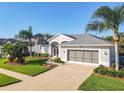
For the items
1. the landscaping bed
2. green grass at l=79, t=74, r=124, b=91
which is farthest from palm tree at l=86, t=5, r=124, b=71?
the landscaping bed

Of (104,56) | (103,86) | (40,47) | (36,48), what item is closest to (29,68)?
(104,56)

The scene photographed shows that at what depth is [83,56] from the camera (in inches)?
974

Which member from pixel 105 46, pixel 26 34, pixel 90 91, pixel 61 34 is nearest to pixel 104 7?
pixel 105 46

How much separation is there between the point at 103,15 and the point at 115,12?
131 centimetres

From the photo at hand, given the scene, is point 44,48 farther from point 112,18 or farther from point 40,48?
point 112,18

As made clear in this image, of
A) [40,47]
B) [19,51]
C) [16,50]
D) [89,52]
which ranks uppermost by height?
[40,47]

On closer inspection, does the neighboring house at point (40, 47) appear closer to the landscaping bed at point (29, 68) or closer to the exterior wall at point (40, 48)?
the exterior wall at point (40, 48)

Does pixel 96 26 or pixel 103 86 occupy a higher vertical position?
pixel 96 26

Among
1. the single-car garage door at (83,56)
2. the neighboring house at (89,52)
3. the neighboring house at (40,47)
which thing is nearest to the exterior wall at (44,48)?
the neighboring house at (40,47)

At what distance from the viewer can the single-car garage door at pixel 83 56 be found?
23.6m

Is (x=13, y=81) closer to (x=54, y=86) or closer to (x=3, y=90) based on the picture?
(x=3, y=90)

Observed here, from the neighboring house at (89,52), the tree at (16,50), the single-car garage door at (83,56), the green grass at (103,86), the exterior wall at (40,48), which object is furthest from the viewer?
the exterior wall at (40,48)

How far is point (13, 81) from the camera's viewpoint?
45.2ft

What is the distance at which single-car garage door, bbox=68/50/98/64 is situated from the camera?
77.4 feet
